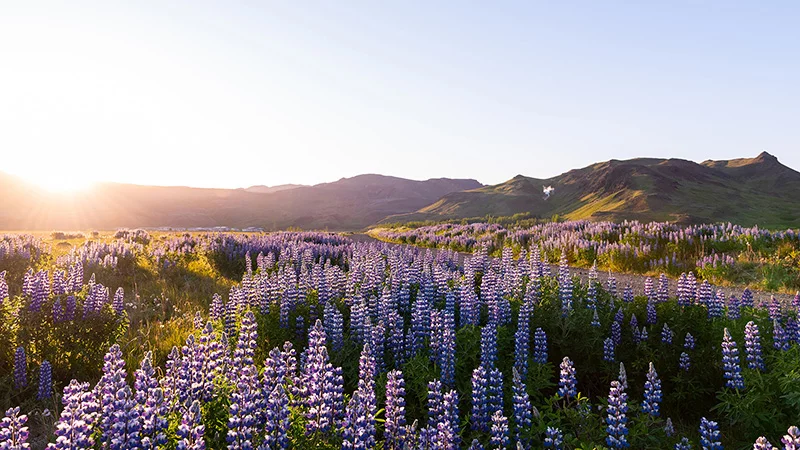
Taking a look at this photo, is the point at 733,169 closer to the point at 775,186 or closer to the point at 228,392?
the point at 775,186

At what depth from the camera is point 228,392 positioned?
4020 millimetres

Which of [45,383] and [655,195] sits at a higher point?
[655,195]

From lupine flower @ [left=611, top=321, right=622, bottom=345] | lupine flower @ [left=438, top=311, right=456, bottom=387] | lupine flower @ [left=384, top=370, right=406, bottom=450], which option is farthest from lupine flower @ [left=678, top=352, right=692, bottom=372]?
lupine flower @ [left=384, top=370, right=406, bottom=450]

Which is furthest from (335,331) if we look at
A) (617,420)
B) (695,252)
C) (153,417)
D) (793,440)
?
(695,252)

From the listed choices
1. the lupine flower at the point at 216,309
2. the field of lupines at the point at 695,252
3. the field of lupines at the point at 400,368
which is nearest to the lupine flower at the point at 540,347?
the field of lupines at the point at 400,368

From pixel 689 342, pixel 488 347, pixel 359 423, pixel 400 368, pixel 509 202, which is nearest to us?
pixel 359 423

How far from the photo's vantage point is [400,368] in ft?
18.0

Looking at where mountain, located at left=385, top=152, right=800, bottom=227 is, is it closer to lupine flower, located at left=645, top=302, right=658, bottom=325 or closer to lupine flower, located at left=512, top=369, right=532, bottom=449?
lupine flower, located at left=645, top=302, right=658, bottom=325

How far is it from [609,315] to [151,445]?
6.07m

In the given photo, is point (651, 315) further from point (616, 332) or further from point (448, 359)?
point (448, 359)

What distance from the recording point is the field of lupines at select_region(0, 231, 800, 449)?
10.9 feet

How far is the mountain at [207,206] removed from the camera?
250ft

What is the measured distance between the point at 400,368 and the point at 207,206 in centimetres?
12287

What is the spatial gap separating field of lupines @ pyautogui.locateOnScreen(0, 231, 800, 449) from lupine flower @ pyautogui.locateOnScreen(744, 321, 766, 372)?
0.04 meters
